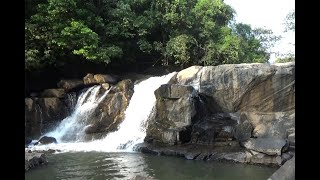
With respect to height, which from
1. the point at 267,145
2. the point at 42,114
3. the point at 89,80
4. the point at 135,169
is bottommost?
the point at 135,169

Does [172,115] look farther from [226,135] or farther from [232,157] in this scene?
[232,157]

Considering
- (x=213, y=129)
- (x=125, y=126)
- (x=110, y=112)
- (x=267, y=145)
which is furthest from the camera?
(x=110, y=112)

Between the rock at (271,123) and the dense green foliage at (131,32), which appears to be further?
the dense green foliage at (131,32)

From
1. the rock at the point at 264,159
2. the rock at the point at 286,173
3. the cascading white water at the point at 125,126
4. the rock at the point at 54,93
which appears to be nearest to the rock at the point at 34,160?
the cascading white water at the point at 125,126

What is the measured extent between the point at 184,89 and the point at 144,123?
2.36 meters

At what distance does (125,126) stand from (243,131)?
4.98 meters

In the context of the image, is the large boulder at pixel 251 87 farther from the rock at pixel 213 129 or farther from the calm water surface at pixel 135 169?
the calm water surface at pixel 135 169

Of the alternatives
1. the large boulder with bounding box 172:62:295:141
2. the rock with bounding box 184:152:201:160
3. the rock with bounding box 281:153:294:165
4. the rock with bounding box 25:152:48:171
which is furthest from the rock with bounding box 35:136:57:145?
the rock with bounding box 281:153:294:165

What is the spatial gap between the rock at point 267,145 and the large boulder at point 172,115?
2502mm

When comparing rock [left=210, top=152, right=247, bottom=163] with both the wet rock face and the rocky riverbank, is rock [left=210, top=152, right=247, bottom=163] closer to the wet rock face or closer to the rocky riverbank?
the rocky riverbank

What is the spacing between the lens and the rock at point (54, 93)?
1606 cm

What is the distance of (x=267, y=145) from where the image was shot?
38.0ft

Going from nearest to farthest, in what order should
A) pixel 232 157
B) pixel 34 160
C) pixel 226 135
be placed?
pixel 34 160
pixel 232 157
pixel 226 135

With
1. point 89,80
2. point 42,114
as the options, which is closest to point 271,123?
point 89,80
